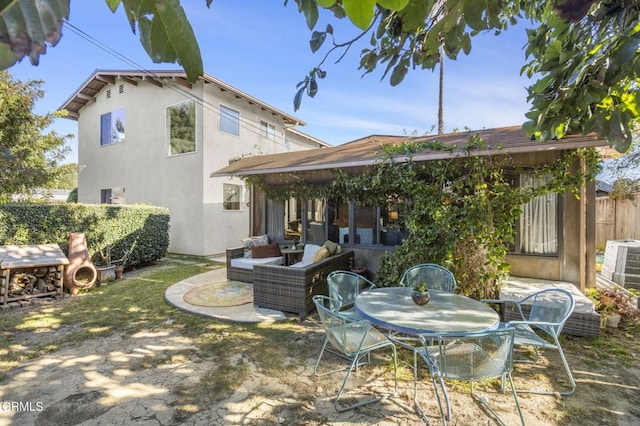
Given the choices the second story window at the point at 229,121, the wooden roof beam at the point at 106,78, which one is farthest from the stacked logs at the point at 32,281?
the wooden roof beam at the point at 106,78

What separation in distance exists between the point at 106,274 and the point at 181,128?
20.2 feet

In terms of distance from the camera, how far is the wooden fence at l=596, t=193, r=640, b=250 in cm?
976

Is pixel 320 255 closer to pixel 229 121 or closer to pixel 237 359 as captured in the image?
pixel 237 359

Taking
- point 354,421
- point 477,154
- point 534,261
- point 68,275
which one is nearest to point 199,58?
point 354,421

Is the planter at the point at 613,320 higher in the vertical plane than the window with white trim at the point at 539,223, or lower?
lower

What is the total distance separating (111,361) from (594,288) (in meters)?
7.41

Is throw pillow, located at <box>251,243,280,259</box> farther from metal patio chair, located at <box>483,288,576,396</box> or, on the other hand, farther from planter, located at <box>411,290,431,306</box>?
metal patio chair, located at <box>483,288,576,396</box>

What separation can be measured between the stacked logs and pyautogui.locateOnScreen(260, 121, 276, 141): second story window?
30.2 ft

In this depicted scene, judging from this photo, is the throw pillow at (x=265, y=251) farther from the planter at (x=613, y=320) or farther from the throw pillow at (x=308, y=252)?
the planter at (x=613, y=320)

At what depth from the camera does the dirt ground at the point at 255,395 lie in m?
2.62

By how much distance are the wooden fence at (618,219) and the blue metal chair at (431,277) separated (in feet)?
31.7

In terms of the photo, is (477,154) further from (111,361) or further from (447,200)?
(111,361)

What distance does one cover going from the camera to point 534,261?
5.55 m

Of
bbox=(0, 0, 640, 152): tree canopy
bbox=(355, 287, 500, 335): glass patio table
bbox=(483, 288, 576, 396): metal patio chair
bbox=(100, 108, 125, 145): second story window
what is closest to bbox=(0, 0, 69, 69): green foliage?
bbox=(0, 0, 640, 152): tree canopy
